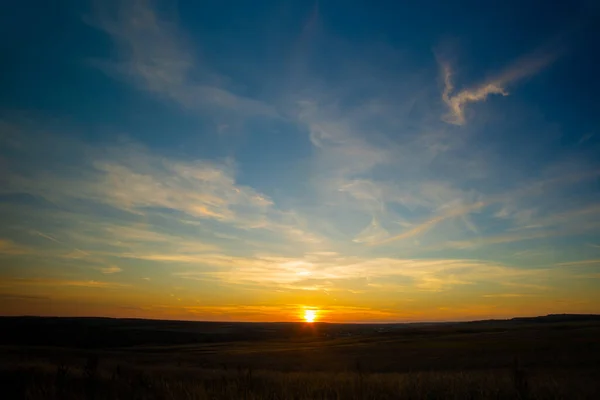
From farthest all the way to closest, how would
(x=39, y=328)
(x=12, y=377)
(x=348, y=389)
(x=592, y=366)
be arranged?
(x=39, y=328), (x=592, y=366), (x=12, y=377), (x=348, y=389)

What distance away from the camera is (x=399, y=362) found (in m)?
35.4

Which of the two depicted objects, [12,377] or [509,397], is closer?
[509,397]

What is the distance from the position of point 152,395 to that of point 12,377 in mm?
3991

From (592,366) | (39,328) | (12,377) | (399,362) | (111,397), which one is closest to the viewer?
(111,397)

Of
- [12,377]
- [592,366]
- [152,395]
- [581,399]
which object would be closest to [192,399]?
[152,395]

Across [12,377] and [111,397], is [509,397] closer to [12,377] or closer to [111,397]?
[111,397]

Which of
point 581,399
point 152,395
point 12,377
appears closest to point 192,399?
point 152,395

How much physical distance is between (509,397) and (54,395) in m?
7.73

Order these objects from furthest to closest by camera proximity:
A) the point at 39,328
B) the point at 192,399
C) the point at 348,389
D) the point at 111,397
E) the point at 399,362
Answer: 1. the point at 39,328
2. the point at 399,362
3. the point at 348,389
4. the point at 111,397
5. the point at 192,399

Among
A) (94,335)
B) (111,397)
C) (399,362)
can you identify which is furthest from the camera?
(94,335)

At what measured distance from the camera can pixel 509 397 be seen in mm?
6965

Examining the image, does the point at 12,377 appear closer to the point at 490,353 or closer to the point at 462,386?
the point at 462,386

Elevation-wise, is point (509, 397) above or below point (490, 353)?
above

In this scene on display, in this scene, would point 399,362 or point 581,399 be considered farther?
point 399,362
